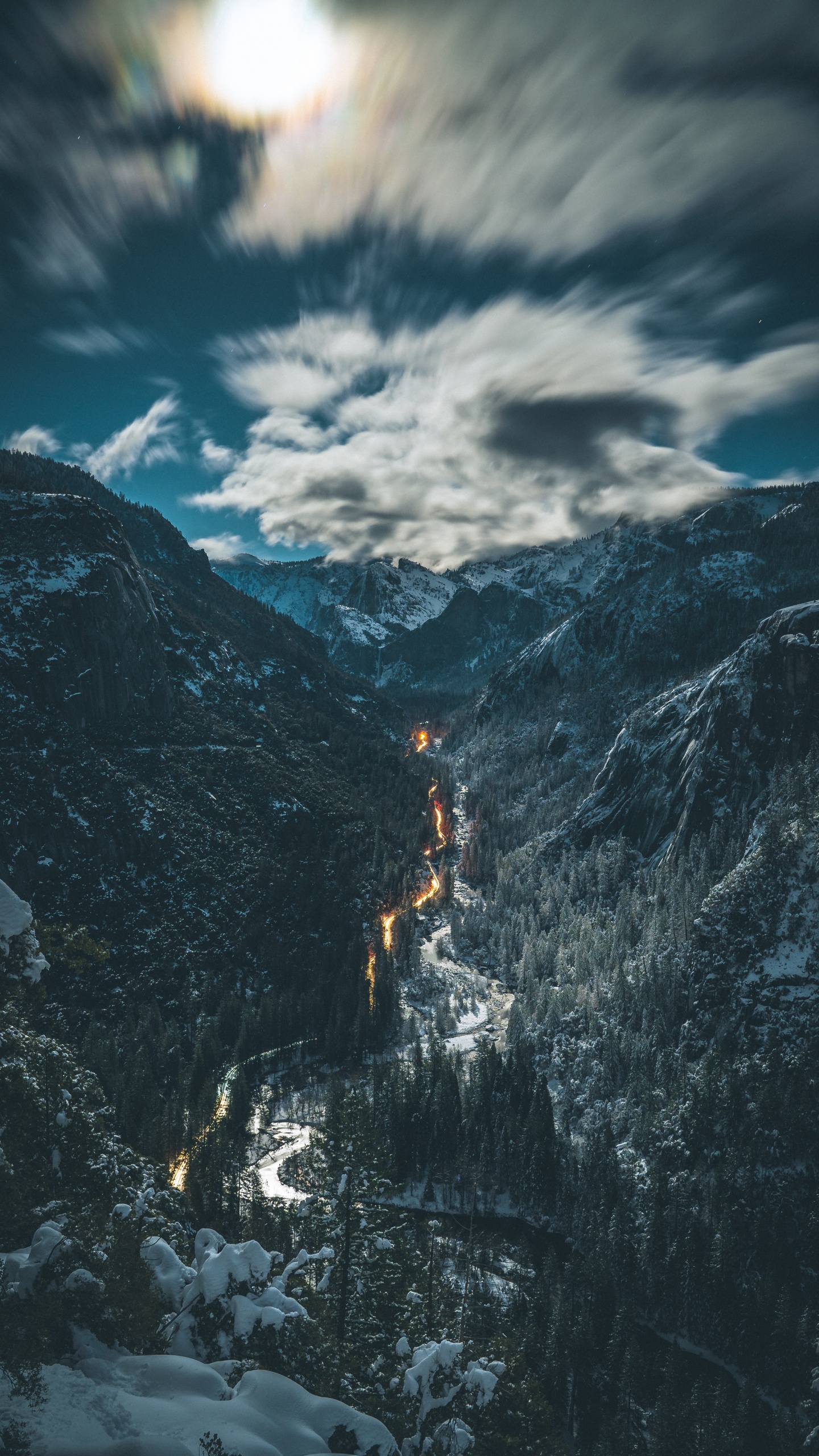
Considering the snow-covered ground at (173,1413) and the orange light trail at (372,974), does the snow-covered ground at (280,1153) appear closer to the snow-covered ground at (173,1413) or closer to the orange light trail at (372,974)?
the orange light trail at (372,974)

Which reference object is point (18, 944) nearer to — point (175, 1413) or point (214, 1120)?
point (175, 1413)

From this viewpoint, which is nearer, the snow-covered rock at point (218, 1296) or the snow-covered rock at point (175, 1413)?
the snow-covered rock at point (175, 1413)

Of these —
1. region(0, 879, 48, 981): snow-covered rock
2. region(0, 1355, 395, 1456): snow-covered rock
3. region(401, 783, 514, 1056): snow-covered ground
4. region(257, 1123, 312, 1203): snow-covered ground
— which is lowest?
region(257, 1123, 312, 1203): snow-covered ground

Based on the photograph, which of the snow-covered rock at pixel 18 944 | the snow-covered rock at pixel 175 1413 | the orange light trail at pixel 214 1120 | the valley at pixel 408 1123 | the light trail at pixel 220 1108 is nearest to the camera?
the snow-covered rock at pixel 175 1413

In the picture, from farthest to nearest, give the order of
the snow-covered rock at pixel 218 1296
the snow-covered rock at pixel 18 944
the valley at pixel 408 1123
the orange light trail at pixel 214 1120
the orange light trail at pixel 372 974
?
the orange light trail at pixel 372 974, the orange light trail at pixel 214 1120, the valley at pixel 408 1123, the snow-covered rock at pixel 218 1296, the snow-covered rock at pixel 18 944

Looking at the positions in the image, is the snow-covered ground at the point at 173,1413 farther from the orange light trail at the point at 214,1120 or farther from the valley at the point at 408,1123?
the orange light trail at the point at 214,1120

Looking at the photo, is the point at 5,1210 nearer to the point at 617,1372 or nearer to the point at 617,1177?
the point at 617,1372

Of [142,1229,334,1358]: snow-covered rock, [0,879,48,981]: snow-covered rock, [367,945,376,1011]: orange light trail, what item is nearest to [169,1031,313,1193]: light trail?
[367,945,376,1011]: orange light trail

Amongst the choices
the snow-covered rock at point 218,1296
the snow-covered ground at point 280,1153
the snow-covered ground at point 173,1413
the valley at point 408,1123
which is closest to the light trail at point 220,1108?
the valley at point 408,1123

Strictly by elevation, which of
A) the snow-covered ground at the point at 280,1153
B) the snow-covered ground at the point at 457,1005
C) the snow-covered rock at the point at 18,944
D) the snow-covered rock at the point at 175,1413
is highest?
the snow-covered ground at the point at 457,1005

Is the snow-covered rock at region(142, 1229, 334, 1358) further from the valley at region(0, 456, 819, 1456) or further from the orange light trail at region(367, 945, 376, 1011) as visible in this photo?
the orange light trail at region(367, 945, 376, 1011)

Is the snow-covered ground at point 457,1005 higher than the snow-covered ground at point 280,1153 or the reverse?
higher

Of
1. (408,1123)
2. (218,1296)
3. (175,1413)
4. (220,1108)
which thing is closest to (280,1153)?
(220,1108)
